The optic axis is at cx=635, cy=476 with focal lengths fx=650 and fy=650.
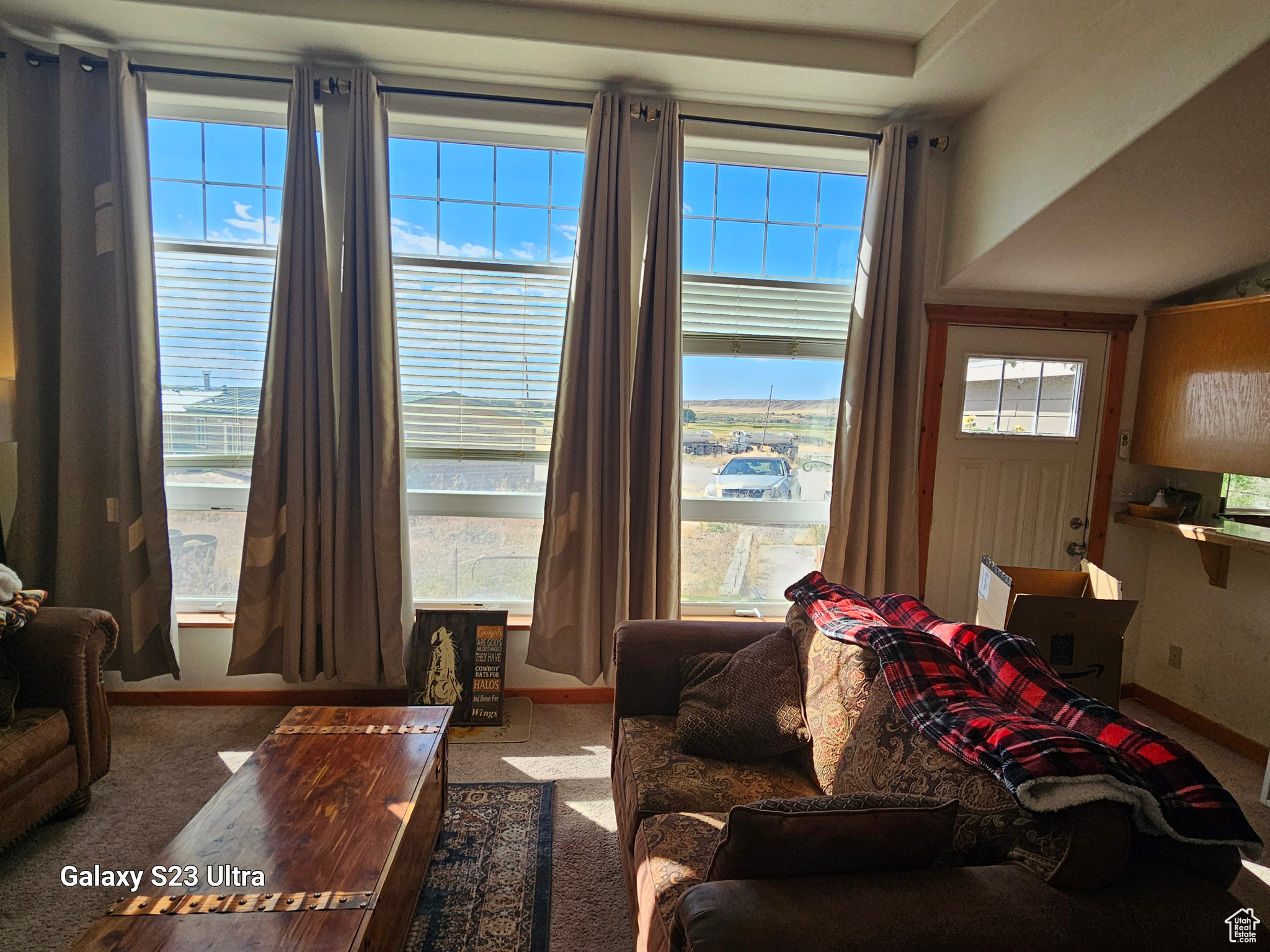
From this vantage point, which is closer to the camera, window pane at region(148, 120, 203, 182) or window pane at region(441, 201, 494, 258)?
window pane at region(148, 120, 203, 182)

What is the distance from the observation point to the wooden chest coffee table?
1150mm

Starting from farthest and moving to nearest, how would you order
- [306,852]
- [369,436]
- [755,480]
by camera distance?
[755,480] < [369,436] < [306,852]

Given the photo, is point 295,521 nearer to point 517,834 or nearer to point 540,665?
point 540,665

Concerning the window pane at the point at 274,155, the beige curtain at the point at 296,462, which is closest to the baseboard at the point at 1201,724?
the beige curtain at the point at 296,462

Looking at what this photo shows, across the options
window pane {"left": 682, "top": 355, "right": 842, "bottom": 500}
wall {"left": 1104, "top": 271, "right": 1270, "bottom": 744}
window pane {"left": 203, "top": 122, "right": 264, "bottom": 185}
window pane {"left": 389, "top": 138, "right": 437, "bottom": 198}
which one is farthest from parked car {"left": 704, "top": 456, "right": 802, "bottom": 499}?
window pane {"left": 203, "top": 122, "right": 264, "bottom": 185}

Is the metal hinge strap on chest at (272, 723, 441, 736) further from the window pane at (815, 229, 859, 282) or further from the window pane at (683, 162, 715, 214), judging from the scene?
the window pane at (815, 229, 859, 282)

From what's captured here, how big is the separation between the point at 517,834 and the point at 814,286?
2.54 meters

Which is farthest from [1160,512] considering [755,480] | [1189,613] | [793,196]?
[793,196]

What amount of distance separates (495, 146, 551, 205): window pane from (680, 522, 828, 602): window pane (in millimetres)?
1692

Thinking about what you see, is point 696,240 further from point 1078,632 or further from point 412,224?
point 1078,632

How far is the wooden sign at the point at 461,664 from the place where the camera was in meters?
2.82

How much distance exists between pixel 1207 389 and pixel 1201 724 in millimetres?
1493

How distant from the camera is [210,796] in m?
2.24

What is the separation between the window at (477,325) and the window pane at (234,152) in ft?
1.88
